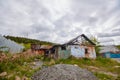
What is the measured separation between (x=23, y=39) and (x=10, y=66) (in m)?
48.5

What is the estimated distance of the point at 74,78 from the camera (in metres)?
10.5

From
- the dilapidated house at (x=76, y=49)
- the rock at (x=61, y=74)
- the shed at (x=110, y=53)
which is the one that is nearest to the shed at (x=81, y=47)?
the dilapidated house at (x=76, y=49)

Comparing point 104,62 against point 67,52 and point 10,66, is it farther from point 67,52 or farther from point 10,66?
point 10,66

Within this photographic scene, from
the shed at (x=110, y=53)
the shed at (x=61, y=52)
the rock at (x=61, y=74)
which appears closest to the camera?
the rock at (x=61, y=74)

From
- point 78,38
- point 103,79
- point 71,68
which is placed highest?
point 78,38

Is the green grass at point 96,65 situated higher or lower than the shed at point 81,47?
lower

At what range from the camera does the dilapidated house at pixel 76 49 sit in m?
27.6

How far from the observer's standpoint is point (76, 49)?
2792 centimetres

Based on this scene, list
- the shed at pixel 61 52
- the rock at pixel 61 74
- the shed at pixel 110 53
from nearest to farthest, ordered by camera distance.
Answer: the rock at pixel 61 74 < the shed at pixel 61 52 < the shed at pixel 110 53

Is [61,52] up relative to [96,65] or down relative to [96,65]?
up

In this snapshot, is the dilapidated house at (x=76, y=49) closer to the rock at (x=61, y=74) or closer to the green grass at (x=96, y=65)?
the green grass at (x=96, y=65)

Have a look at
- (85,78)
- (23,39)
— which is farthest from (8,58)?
(23,39)

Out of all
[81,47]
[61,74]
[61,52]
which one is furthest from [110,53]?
[61,74]

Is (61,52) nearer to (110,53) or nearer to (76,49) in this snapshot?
(76,49)
